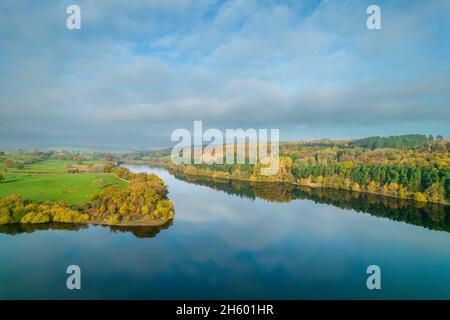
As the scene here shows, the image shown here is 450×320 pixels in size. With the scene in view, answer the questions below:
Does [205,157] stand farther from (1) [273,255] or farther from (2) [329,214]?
(1) [273,255]

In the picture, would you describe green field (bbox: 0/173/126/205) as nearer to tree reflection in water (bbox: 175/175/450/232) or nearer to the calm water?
the calm water

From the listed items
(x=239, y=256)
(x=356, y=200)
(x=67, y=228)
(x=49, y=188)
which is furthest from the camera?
(x=356, y=200)

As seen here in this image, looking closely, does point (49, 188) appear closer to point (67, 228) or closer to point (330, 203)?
point (67, 228)

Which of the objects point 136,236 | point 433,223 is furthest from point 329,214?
point 136,236

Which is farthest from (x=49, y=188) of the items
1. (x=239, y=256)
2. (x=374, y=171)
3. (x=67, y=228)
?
(x=374, y=171)

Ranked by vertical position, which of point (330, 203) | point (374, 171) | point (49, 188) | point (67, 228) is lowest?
point (330, 203)
